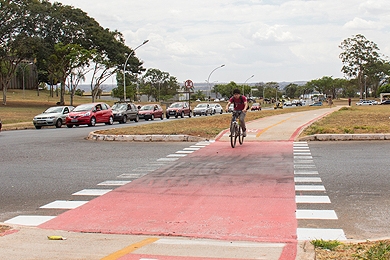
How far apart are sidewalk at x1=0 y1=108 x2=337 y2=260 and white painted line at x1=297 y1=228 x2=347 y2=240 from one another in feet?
0.40

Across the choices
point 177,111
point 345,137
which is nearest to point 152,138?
point 345,137

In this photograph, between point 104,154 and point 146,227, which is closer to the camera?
point 146,227

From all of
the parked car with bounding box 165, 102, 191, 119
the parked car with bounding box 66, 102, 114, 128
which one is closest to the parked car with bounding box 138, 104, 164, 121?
the parked car with bounding box 165, 102, 191, 119

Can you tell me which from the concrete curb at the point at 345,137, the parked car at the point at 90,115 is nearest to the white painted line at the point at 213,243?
the concrete curb at the point at 345,137

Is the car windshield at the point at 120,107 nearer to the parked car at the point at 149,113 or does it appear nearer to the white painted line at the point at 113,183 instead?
the parked car at the point at 149,113

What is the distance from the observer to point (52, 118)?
3394cm

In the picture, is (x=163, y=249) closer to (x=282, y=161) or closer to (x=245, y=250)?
(x=245, y=250)

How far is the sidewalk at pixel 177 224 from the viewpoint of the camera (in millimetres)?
5617

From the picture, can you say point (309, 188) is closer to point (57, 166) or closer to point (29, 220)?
point (29, 220)

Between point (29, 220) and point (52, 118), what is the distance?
27381 mm

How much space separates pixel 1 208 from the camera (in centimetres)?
834

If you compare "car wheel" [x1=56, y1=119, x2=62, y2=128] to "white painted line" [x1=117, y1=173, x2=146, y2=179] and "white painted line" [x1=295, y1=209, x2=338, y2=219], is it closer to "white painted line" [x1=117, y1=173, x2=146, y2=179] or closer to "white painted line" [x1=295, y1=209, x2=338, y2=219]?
"white painted line" [x1=117, y1=173, x2=146, y2=179]

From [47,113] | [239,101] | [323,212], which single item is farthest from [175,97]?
[323,212]

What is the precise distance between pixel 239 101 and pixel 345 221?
32.3 feet
